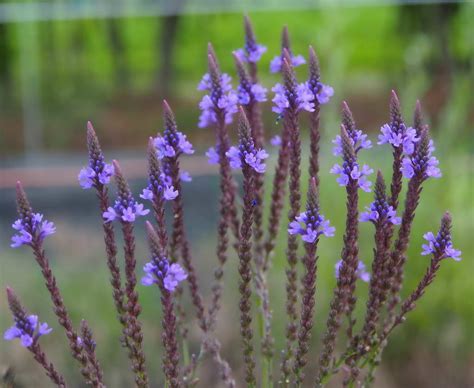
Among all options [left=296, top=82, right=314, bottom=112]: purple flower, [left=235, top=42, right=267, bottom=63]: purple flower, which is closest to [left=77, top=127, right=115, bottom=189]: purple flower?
[left=296, top=82, right=314, bottom=112]: purple flower

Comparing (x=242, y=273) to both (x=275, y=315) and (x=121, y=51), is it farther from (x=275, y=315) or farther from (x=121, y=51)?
(x=121, y=51)

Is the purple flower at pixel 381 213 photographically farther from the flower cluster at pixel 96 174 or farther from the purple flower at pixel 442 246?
the flower cluster at pixel 96 174

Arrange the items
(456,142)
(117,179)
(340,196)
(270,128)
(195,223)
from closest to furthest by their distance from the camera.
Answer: (117,179) < (340,196) < (456,142) < (195,223) < (270,128)

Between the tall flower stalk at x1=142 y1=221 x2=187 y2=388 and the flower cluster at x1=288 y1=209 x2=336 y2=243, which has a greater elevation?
the flower cluster at x1=288 y1=209 x2=336 y2=243

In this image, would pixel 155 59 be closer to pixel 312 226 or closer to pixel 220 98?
pixel 220 98

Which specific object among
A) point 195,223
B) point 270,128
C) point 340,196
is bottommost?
point 340,196

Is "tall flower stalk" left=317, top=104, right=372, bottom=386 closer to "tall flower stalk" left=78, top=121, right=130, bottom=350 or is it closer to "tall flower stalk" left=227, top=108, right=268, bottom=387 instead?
"tall flower stalk" left=227, top=108, right=268, bottom=387

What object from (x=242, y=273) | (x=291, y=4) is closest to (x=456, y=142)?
(x=291, y=4)
